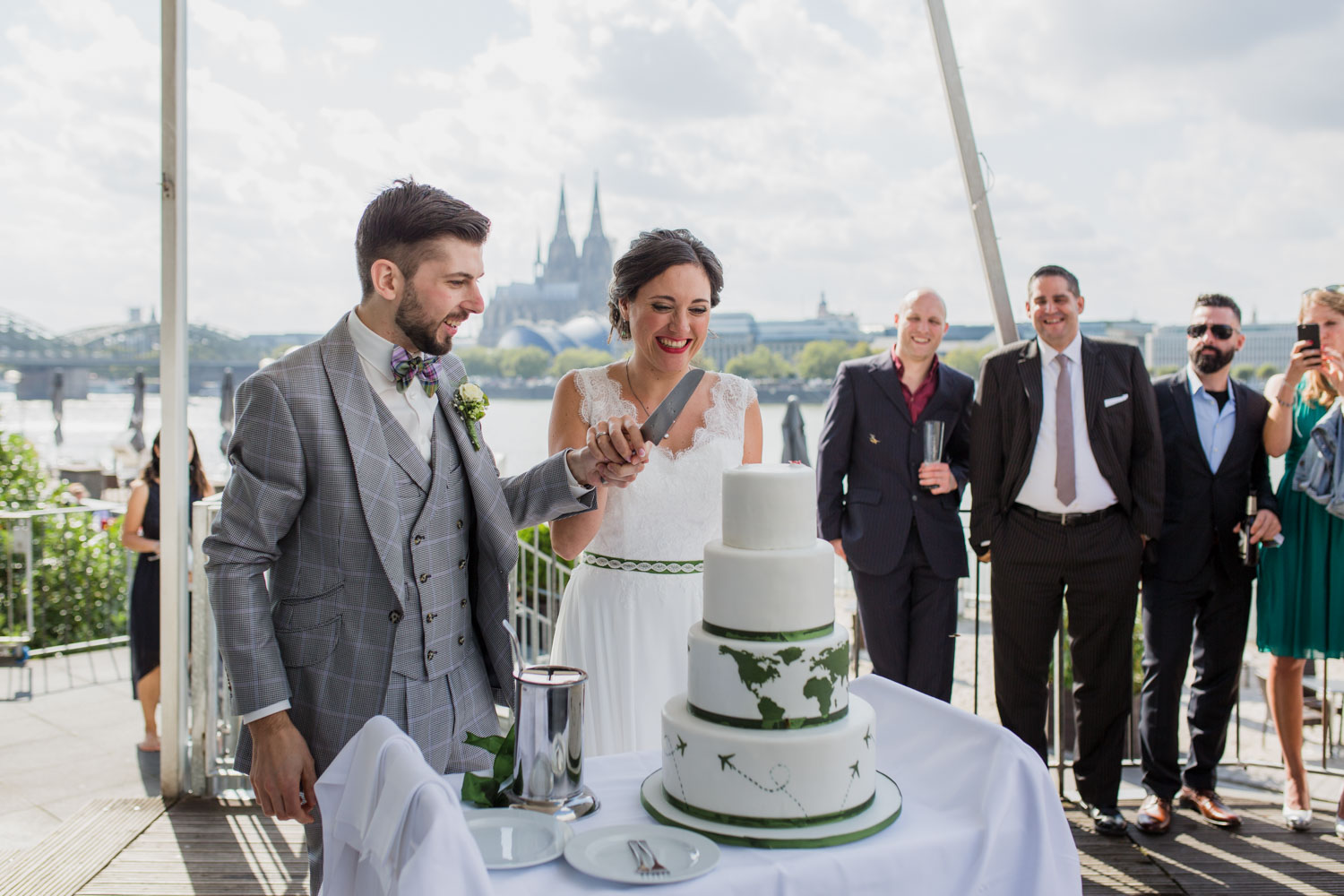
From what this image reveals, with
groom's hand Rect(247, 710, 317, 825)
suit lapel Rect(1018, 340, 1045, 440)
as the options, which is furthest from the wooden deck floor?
groom's hand Rect(247, 710, 317, 825)

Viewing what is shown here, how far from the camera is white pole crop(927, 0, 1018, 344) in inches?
161

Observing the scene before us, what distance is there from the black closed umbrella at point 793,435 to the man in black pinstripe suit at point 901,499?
4.29 m

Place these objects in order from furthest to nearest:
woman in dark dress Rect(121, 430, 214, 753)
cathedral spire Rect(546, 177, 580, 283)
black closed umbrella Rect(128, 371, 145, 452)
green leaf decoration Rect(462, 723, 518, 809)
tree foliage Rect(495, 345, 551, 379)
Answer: black closed umbrella Rect(128, 371, 145, 452), cathedral spire Rect(546, 177, 580, 283), woman in dark dress Rect(121, 430, 214, 753), tree foliage Rect(495, 345, 551, 379), green leaf decoration Rect(462, 723, 518, 809)

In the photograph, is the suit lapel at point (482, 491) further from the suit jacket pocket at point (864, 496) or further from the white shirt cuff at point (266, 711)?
the suit jacket pocket at point (864, 496)

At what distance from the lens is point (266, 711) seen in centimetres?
156

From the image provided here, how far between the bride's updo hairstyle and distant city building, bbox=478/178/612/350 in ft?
3.63

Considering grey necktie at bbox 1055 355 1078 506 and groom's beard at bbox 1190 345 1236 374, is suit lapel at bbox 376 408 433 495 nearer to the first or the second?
grey necktie at bbox 1055 355 1078 506

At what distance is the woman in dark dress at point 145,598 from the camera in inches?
168

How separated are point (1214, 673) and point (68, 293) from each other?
5691 mm

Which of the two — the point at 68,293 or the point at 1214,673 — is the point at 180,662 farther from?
the point at 1214,673

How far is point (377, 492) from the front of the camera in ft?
5.28

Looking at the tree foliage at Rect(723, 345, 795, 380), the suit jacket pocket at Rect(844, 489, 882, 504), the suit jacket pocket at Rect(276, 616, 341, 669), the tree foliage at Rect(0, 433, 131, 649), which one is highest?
the tree foliage at Rect(723, 345, 795, 380)

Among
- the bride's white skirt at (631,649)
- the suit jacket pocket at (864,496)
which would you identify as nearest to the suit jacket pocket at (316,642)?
the bride's white skirt at (631,649)

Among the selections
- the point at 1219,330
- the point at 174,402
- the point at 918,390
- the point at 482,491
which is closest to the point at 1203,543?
the point at 1219,330
